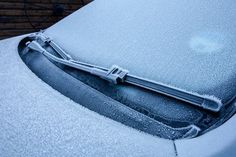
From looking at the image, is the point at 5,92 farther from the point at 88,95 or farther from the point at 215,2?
the point at 215,2

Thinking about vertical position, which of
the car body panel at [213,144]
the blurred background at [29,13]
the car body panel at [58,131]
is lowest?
the blurred background at [29,13]

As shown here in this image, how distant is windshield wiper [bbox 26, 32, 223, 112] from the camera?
3.31 feet

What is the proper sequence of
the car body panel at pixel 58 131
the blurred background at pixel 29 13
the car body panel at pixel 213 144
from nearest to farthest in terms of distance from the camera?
the car body panel at pixel 213 144, the car body panel at pixel 58 131, the blurred background at pixel 29 13

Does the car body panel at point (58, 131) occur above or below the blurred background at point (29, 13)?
above

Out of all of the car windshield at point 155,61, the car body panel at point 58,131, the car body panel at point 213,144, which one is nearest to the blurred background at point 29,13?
the car windshield at point 155,61

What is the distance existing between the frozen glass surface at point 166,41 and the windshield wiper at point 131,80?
32 mm

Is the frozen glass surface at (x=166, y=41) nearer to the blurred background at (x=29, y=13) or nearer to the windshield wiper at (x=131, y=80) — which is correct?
the windshield wiper at (x=131, y=80)

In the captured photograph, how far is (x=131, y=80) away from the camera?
1.22 metres

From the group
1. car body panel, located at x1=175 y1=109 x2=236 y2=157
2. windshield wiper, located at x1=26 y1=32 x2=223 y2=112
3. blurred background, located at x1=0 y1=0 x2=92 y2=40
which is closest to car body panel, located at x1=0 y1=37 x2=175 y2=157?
car body panel, located at x1=175 y1=109 x2=236 y2=157

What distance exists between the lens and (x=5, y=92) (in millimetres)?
1353

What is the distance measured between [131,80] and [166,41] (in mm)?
246

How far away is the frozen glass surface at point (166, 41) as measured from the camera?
3.62 feet

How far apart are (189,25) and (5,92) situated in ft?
2.92

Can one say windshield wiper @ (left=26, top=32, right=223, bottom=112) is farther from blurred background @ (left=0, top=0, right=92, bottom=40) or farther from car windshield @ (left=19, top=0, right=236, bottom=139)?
blurred background @ (left=0, top=0, right=92, bottom=40)
